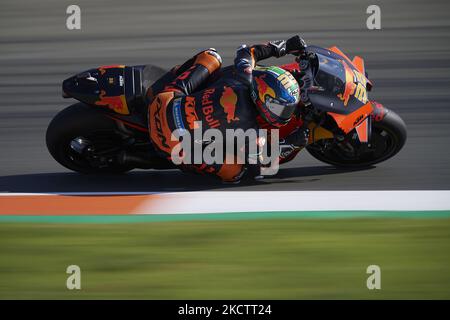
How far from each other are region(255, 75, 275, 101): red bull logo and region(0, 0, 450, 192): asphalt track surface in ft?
3.47

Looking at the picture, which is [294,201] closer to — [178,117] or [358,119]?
[358,119]

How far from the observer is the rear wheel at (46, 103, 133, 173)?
746 centimetres

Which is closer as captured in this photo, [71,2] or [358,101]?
[358,101]

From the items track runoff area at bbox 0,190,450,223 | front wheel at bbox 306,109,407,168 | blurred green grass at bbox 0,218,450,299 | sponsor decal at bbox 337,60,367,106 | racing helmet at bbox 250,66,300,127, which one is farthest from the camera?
front wheel at bbox 306,109,407,168

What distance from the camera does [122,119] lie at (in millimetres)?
7422

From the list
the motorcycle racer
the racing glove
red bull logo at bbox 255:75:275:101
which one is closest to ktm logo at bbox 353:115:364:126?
the motorcycle racer

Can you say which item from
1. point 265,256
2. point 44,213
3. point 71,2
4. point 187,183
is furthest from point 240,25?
point 265,256

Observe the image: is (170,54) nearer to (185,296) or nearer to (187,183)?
(187,183)

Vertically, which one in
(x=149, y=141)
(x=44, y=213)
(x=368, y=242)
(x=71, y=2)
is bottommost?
(x=368, y=242)

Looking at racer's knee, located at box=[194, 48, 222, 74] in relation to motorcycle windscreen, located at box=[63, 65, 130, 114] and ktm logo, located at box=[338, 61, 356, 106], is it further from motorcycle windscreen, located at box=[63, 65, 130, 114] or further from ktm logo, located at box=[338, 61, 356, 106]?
ktm logo, located at box=[338, 61, 356, 106]

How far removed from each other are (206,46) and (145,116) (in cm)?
318

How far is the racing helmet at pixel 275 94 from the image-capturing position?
6879 mm

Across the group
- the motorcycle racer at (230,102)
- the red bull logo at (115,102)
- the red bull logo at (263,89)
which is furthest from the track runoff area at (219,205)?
the red bull logo at (263,89)

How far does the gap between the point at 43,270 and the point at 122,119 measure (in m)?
1.73
